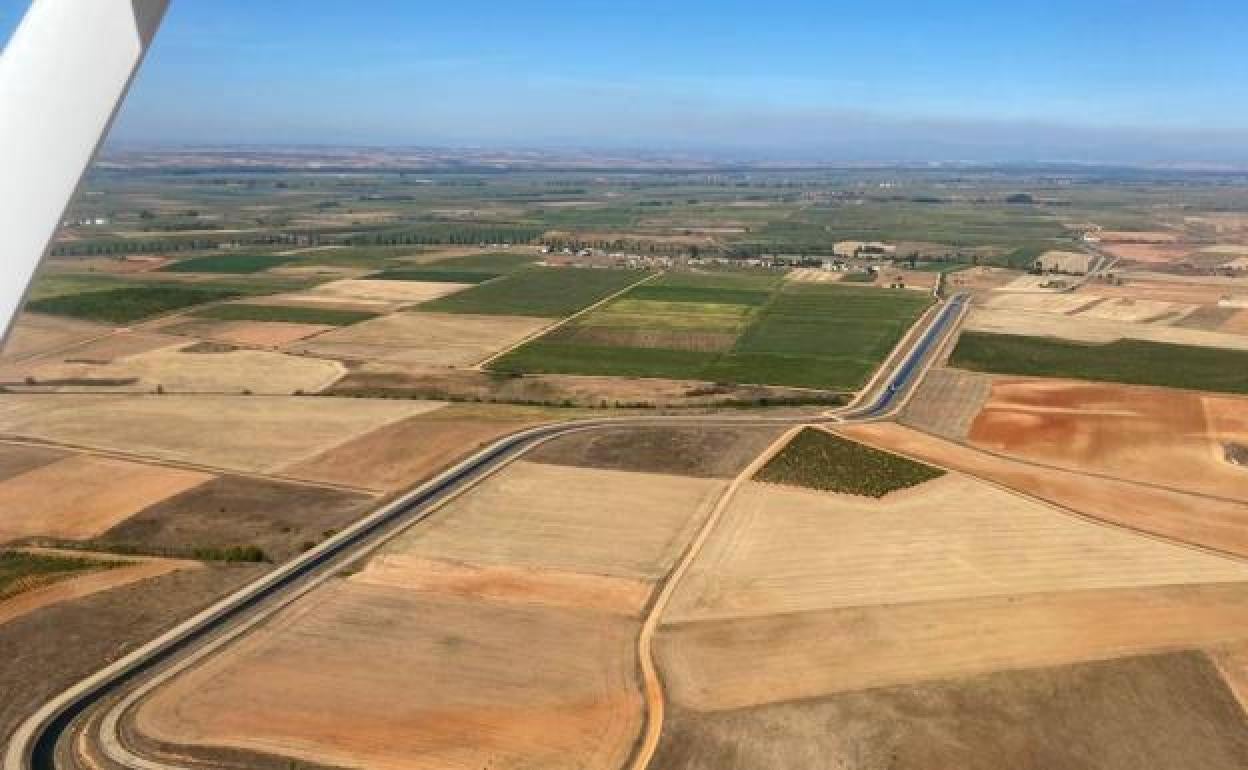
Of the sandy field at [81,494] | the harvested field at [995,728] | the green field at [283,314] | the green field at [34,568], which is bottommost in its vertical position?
the harvested field at [995,728]

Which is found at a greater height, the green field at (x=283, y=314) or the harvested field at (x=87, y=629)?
the green field at (x=283, y=314)

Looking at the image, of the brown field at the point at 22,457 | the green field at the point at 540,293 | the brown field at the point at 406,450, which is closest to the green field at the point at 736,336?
the green field at the point at 540,293

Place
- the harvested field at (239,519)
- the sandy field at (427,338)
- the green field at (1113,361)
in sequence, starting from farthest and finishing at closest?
the sandy field at (427,338) < the green field at (1113,361) < the harvested field at (239,519)

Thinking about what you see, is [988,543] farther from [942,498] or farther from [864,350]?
[864,350]

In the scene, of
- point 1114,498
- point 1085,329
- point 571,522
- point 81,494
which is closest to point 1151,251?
point 1085,329

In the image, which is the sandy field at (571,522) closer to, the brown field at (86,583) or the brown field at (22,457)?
the brown field at (86,583)

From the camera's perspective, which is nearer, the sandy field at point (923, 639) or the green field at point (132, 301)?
the sandy field at point (923, 639)

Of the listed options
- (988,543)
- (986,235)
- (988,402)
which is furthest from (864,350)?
(986,235)

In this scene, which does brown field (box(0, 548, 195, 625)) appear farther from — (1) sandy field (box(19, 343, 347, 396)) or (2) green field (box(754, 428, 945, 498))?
(1) sandy field (box(19, 343, 347, 396))

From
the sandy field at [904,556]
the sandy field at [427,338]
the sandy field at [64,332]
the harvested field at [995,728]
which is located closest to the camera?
the harvested field at [995,728]
